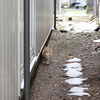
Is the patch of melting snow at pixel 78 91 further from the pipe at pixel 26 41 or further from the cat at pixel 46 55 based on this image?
the cat at pixel 46 55

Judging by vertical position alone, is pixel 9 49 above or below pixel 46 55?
above

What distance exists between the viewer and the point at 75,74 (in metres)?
5.52

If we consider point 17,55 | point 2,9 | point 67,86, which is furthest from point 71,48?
point 2,9

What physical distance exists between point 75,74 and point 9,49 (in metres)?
3.07

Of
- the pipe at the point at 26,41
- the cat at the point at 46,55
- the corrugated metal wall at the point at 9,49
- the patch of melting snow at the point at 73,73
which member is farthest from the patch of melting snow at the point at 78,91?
the cat at the point at 46,55

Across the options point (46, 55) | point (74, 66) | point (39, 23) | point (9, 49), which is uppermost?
point (9, 49)

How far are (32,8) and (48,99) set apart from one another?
2.27 metres

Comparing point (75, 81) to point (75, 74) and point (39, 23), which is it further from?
point (39, 23)

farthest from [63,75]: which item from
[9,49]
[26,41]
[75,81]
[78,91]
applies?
[9,49]

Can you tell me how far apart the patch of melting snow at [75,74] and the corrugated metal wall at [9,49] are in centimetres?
158

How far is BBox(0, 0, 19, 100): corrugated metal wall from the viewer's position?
2.38 meters

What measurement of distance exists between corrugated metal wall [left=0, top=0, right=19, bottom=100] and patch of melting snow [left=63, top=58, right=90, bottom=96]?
62.3 inches

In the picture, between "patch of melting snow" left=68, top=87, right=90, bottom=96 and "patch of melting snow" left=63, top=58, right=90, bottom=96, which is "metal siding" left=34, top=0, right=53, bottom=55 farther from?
"patch of melting snow" left=68, top=87, right=90, bottom=96

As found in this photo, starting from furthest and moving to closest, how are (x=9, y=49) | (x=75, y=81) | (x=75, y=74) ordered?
(x=75, y=74)
(x=75, y=81)
(x=9, y=49)
